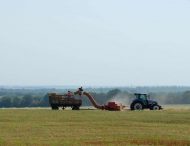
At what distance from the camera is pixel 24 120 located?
45438 mm

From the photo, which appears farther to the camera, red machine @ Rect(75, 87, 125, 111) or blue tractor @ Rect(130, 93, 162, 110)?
blue tractor @ Rect(130, 93, 162, 110)

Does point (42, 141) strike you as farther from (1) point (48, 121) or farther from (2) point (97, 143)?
(1) point (48, 121)

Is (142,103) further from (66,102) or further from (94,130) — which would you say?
(94,130)

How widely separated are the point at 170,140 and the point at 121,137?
2.57 metres

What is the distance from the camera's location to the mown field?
31.9 metres

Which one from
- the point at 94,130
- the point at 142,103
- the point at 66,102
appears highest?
the point at 66,102

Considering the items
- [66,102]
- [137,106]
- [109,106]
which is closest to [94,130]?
[109,106]

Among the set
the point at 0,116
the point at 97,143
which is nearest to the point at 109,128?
the point at 97,143

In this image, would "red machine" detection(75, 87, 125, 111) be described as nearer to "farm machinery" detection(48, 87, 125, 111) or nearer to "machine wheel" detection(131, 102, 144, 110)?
"farm machinery" detection(48, 87, 125, 111)

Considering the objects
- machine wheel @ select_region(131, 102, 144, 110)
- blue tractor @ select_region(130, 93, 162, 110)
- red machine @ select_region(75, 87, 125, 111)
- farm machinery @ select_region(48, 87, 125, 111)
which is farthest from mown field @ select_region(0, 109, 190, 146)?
farm machinery @ select_region(48, 87, 125, 111)

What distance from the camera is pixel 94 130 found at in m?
37.8

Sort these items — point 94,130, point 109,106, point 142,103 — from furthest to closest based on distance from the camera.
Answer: point 109,106 → point 142,103 → point 94,130

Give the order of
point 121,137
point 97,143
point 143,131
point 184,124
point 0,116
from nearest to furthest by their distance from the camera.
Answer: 1. point 97,143
2. point 121,137
3. point 143,131
4. point 184,124
5. point 0,116

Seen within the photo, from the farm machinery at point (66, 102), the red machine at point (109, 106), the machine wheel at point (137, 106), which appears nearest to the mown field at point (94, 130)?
the red machine at point (109, 106)
